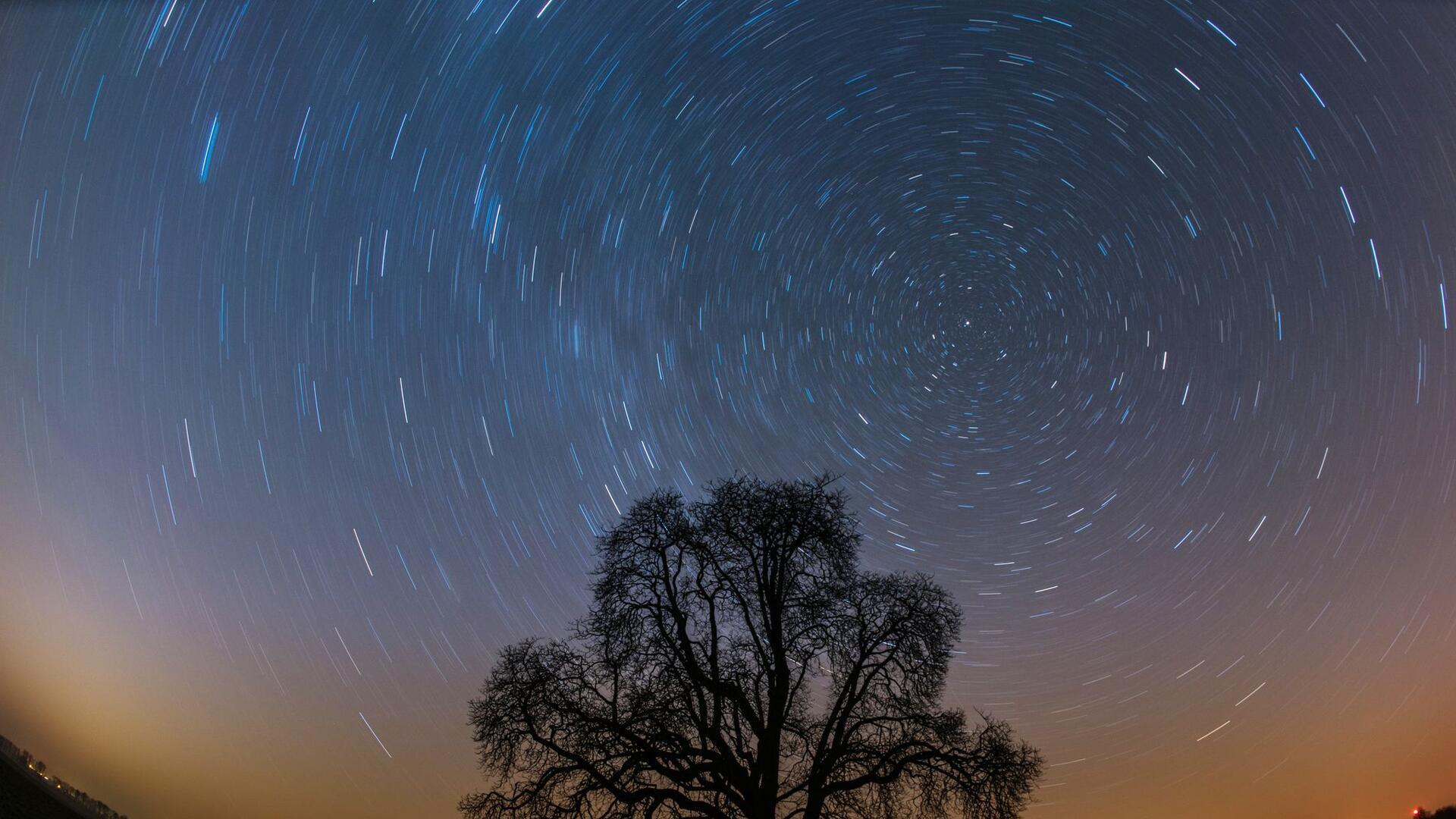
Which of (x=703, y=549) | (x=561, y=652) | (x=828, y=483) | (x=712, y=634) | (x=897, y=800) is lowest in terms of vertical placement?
(x=897, y=800)

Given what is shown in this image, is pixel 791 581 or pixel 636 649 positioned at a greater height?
pixel 791 581

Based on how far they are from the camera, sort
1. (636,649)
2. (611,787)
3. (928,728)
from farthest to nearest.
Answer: (636,649) → (928,728) → (611,787)

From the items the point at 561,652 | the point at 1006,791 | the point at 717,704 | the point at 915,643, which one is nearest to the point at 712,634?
the point at 717,704

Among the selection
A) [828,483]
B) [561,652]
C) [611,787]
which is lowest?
[611,787]

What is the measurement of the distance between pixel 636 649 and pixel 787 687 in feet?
7.51

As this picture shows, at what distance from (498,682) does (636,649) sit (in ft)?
6.46

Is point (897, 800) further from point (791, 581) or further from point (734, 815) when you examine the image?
point (791, 581)

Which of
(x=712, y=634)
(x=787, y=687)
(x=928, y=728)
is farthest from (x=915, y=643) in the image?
(x=712, y=634)

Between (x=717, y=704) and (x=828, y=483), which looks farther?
(x=828, y=483)

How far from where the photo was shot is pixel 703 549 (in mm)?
11305

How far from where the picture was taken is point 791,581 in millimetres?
11531

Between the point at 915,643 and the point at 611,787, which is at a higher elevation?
the point at 915,643

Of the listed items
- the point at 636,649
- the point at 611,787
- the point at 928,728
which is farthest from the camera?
the point at 636,649

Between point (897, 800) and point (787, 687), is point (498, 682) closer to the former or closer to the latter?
point (787, 687)
